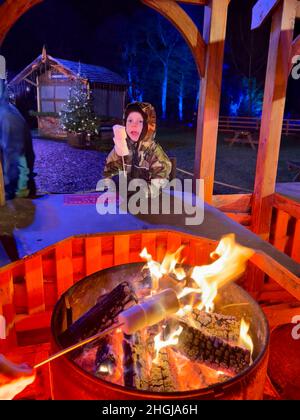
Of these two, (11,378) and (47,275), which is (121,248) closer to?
(47,275)

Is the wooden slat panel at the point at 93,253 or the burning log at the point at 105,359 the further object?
the wooden slat panel at the point at 93,253

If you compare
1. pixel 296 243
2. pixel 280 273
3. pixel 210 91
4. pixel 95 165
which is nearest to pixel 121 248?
pixel 280 273

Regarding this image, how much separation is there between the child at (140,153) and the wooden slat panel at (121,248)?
862 mm

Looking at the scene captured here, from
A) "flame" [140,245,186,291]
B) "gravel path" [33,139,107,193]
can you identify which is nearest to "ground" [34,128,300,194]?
"gravel path" [33,139,107,193]

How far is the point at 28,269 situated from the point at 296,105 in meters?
32.4

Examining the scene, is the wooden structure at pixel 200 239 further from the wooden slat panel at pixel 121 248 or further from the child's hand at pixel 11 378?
the child's hand at pixel 11 378

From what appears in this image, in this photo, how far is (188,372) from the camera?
2.00 m

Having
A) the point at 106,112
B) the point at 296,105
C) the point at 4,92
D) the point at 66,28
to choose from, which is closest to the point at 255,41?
the point at 296,105

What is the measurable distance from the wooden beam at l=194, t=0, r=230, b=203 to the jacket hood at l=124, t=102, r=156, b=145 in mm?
773

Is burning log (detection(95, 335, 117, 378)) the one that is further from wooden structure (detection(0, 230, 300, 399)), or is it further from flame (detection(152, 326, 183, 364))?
wooden structure (detection(0, 230, 300, 399))

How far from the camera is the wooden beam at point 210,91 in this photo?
3.75m

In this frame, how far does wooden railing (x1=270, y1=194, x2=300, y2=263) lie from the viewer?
14.6ft

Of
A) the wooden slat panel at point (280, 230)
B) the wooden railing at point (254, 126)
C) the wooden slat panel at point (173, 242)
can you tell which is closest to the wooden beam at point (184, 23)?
the wooden slat panel at point (173, 242)

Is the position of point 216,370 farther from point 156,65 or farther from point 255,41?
point 156,65
